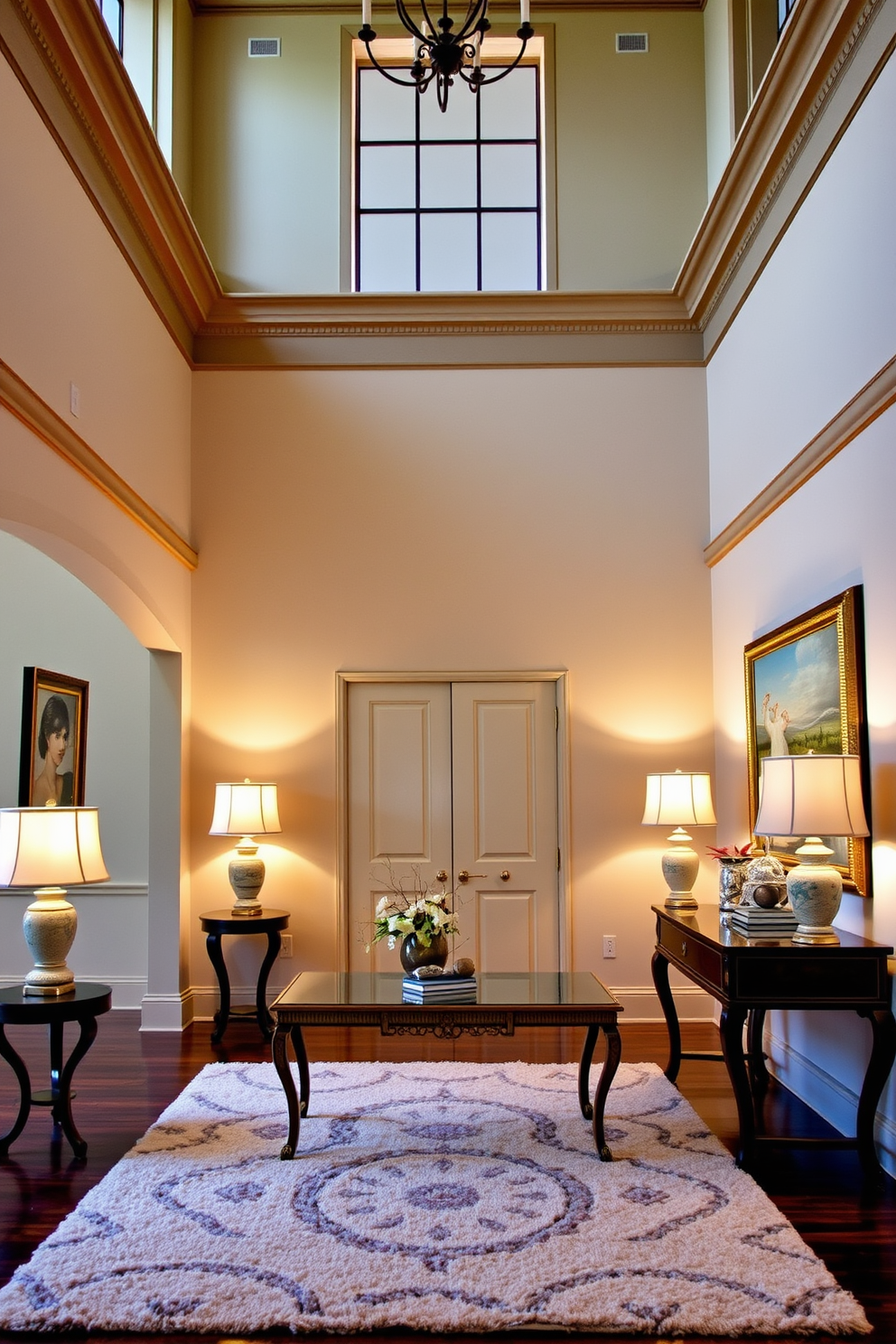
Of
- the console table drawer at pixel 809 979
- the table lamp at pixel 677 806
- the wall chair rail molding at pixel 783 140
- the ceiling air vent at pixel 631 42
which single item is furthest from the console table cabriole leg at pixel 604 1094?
the ceiling air vent at pixel 631 42

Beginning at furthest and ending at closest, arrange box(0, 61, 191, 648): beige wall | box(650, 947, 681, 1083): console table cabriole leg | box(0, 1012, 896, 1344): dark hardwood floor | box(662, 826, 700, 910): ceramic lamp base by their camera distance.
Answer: box(662, 826, 700, 910): ceramic lamp base, box(650, 947, 681, 1083): console table cabriole leg, box(0, 61, 191, 648): beige wall, box(0, 1012, 896, 1344): dark hardwood floor

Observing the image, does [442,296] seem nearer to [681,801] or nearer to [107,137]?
[107,137]

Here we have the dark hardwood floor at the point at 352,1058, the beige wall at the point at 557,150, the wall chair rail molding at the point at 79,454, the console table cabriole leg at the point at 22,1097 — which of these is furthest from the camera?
the beige wall at the point at 557,150

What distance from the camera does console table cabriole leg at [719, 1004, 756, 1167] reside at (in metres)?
4.23

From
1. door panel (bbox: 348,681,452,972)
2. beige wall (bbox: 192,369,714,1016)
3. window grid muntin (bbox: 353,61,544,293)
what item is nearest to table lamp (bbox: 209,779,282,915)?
beige wall (bbox: 192,369,714,1016)

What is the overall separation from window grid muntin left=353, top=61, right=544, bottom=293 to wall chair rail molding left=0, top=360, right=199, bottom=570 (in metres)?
2.44

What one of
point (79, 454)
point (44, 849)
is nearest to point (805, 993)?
point (44, 849)

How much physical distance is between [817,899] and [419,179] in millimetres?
5805

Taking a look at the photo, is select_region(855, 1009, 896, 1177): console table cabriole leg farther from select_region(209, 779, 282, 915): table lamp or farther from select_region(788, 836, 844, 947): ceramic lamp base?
select_region(209, 779, 282, 915): table lamp

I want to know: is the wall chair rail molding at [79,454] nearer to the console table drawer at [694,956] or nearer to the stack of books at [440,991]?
the stack of books at [440,991]

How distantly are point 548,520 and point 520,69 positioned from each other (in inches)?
130

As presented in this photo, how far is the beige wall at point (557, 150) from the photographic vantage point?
7551 mm

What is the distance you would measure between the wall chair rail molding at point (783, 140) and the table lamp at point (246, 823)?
4.09m

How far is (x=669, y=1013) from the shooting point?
573 centimetres
